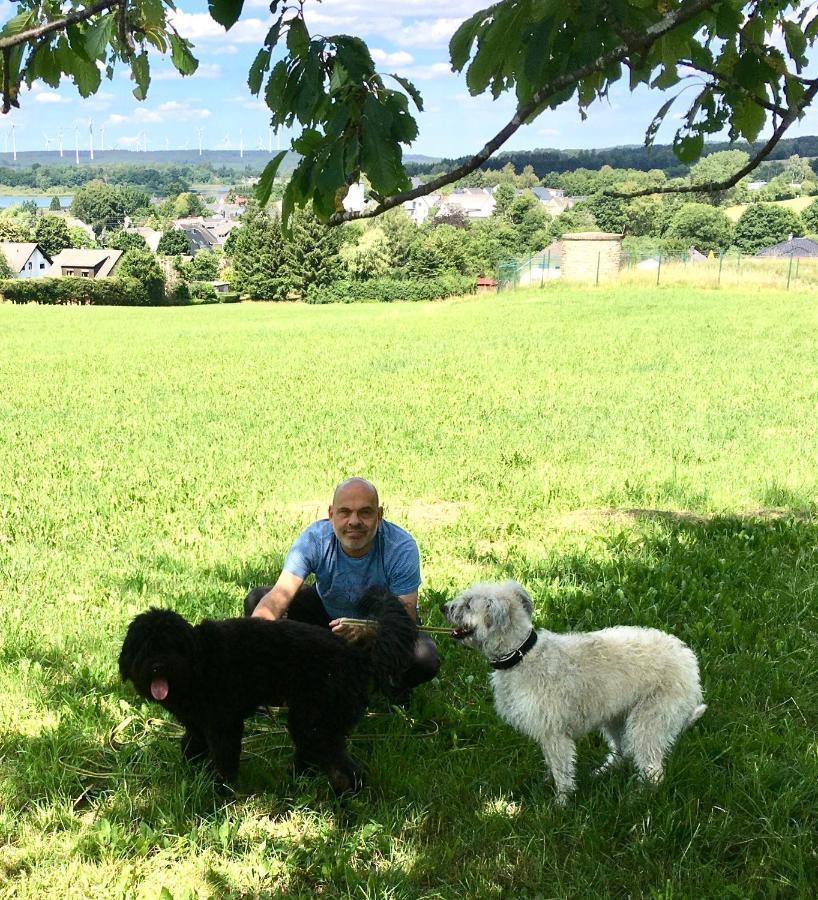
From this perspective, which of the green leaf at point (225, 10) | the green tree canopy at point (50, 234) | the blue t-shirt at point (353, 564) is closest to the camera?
the green leaf at point (225, 10)

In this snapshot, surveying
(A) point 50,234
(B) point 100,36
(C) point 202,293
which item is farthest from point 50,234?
(B) point 100,36

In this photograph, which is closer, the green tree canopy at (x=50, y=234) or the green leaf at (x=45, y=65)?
the green leaf at (x=45, y=65)

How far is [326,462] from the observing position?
1144 centimetres

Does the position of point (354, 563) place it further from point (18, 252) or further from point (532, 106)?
point (18, 252)

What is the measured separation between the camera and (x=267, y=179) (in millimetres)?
1952

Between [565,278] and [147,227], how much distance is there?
15370cm

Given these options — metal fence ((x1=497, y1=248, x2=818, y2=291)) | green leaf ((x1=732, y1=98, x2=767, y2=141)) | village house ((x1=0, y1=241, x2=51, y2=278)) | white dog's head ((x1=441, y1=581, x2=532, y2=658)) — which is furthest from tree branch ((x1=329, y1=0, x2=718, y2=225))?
village house ((x1=0, y1=241, x2=51, y2=278))

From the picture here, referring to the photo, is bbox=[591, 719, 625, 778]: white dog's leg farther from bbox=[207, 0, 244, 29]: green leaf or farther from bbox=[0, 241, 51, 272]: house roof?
bbox=[0, 241, 51, 272]: house roof

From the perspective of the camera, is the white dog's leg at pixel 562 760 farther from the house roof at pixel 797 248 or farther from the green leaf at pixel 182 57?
the house roof at pixel 797 248

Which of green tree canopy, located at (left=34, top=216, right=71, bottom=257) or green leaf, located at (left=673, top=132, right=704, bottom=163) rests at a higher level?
green tree canopy, located at (left=34, top=216, right=71, bottom=257)

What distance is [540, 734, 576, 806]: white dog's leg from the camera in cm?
401

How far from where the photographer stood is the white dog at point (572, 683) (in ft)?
13.0

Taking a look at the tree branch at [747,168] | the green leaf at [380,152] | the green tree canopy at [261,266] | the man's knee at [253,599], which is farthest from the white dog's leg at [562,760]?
the green tree canopy at [261,266]

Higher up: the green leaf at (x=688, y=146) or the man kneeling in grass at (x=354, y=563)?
the green leaf at (x=688, y=146)
